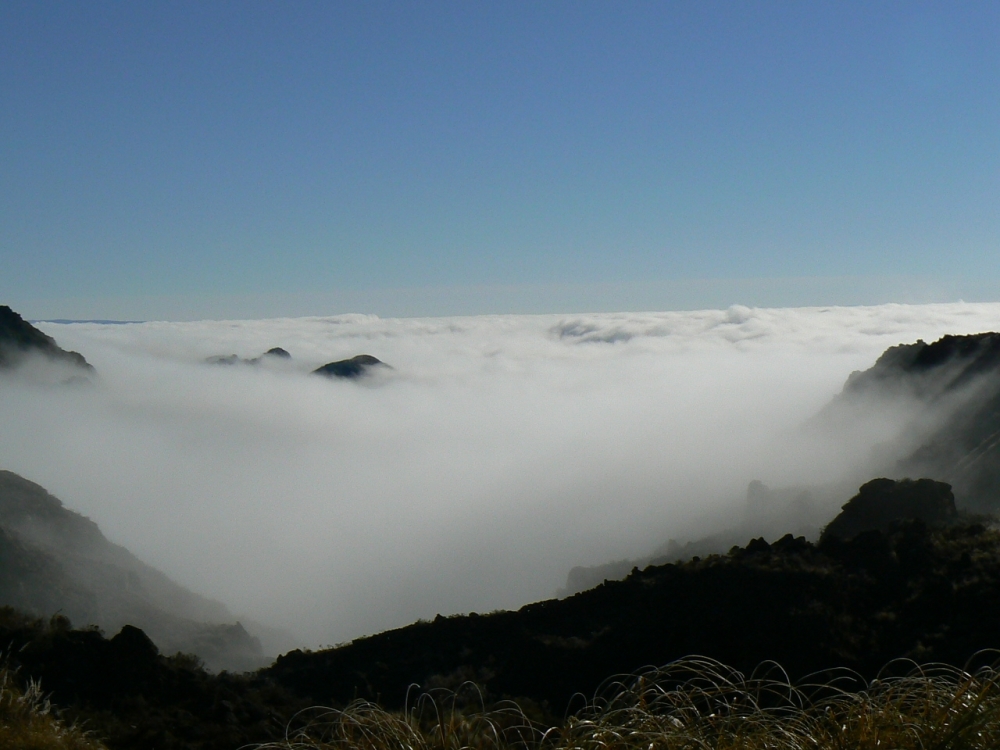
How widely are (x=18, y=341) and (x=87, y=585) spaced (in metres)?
87.6

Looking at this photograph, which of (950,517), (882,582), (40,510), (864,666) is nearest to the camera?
(864,666)

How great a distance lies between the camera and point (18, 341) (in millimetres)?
126188

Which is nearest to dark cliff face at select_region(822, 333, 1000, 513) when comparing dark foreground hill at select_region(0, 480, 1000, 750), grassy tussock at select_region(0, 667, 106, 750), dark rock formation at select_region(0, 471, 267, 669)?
dark foreground hill at select_region(0, 480, 1000, 750)

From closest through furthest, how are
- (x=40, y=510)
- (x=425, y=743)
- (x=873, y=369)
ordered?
(x=425, y=743) → (x=40, y=510) → (x=873, y=369)

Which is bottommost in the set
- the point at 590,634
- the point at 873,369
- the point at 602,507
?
the point at 602,507

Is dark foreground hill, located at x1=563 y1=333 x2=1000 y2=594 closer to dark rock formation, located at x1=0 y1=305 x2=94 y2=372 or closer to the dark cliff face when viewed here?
the dark cliff face

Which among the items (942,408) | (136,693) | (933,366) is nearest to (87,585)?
(136,693)

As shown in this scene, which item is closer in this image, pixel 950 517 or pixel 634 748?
pixel 634 748

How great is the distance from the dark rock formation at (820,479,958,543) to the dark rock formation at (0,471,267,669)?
31.1 metres

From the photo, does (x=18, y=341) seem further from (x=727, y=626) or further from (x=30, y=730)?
(x=30, y=730)

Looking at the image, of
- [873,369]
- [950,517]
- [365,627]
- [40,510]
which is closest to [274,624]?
[365,627]

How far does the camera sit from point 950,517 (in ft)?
93.4

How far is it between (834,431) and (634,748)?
253 feet

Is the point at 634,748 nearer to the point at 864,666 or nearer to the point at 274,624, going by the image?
the point at 864,666
